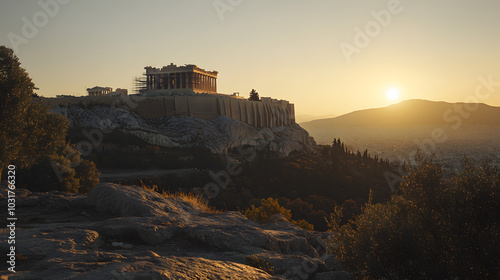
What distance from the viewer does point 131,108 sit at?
7575cm

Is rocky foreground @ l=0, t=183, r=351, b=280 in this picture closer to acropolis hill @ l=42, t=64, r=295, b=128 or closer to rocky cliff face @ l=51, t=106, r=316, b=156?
rocky cliff face @ l=51, t=106, r=316, b=156

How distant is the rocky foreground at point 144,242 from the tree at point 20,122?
3.70 metres

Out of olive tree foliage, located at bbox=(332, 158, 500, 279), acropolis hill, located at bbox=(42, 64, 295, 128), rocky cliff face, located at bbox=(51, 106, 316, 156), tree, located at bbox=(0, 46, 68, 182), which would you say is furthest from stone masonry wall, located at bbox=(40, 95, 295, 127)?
olive tree foliage, located at bbox=(332, 158, 500, 279)

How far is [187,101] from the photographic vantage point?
83.8 metres

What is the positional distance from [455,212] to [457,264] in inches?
51.3

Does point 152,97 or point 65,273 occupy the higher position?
point 152,97

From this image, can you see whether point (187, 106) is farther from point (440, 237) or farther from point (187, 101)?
point (440, 237)

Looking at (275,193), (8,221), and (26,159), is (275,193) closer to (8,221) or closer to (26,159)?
(26,159)

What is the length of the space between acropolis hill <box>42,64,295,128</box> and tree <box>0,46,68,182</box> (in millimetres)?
50458

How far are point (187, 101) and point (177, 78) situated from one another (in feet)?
75.0

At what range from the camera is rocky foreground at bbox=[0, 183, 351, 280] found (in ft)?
22.2

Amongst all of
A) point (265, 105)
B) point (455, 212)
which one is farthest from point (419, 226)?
point (265, 105)

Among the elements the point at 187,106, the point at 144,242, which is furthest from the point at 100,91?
the point at 144,242

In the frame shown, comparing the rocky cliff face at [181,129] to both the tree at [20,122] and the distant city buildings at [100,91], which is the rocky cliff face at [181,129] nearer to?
the distant city buildings at [100,91]
